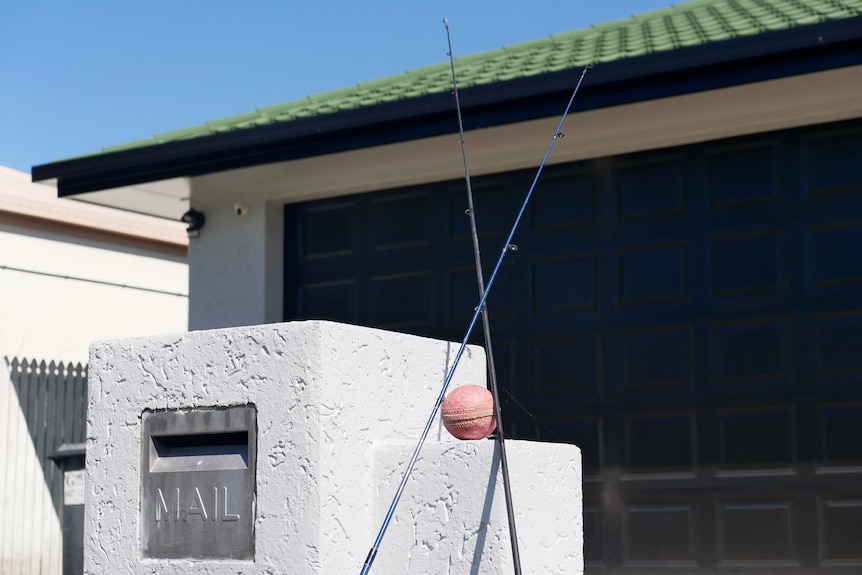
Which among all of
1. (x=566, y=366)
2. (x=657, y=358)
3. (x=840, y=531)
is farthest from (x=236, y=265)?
(x=840, y=531)

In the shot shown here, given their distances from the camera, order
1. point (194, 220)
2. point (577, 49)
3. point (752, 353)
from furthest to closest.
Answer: point (194, 220) → point (577, 49) → point (752, 353)

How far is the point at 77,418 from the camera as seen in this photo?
44.3 ft

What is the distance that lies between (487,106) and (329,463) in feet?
13.2

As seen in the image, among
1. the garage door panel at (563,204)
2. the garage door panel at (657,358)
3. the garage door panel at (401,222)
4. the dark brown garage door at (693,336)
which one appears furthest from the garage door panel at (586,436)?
the garage door panel at (401,222)

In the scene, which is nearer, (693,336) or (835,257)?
(835,257)

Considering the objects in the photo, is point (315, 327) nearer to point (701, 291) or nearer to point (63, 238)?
point (701, 291)

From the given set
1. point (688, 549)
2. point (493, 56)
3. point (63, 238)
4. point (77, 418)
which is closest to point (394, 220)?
point (493, 56)

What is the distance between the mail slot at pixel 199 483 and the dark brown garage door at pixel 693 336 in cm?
386

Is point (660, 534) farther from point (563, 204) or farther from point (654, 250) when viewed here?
point (563, 204)

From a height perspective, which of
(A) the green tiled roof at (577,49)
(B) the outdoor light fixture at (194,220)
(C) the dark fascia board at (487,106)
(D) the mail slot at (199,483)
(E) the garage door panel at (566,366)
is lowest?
(D) the mail slot at (199,483)

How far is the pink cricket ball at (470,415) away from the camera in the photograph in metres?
5.88

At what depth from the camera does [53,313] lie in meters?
16.8

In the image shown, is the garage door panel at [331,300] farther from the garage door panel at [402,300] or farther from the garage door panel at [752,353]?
the garage door panel at [752,353]

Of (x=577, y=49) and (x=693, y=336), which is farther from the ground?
(x=577, y=49)
